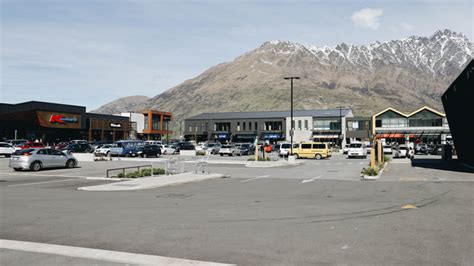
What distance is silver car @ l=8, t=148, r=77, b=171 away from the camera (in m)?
26.6

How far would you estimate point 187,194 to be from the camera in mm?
16469

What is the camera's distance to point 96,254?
767 cm

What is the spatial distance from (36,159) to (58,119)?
59.4 m

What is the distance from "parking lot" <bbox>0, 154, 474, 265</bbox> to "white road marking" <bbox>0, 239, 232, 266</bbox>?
251mm

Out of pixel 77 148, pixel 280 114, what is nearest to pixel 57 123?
pixel 77 148

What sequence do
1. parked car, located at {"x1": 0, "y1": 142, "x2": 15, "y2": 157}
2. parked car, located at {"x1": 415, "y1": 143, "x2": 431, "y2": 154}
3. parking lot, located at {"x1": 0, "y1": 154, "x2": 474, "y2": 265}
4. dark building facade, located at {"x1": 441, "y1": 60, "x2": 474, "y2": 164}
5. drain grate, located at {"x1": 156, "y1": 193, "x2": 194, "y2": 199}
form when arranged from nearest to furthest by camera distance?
parking lot, located at {"x1": 0, "y1": 154, "x2": 474, "y2": 265}
drain grate, located at {"x1": 156, "y1": 193, "x2": 194, "y2": 199}
dark building facade, located at {"x1": 441, "y1": 60, "x2": 474, "y2": 164}
parked car, located at {"x1": 0, "y1": 142, "x2": 15, "y2": 157}
parked car, located at {"x1": 415, "y1": 143, "x2": 431, "y2": 154}

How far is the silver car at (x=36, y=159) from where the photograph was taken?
87.4ft

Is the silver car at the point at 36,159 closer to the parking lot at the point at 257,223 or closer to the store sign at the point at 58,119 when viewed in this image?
the parking lot at the point at 257,223

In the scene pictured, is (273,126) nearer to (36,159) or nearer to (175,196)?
(36,159)

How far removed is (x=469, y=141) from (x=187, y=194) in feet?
79.3

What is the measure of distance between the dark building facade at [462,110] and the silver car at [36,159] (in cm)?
2634

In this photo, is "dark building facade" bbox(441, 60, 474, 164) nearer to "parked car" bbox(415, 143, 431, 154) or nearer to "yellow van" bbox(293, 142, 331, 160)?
"yellow van" bbox(293, 142, 331, 160)

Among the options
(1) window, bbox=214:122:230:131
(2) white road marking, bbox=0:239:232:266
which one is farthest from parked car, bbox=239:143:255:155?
(1) window, bbox=214:122:230:131

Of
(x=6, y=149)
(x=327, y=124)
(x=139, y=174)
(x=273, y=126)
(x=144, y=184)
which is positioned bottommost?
(x=144, y=184)
